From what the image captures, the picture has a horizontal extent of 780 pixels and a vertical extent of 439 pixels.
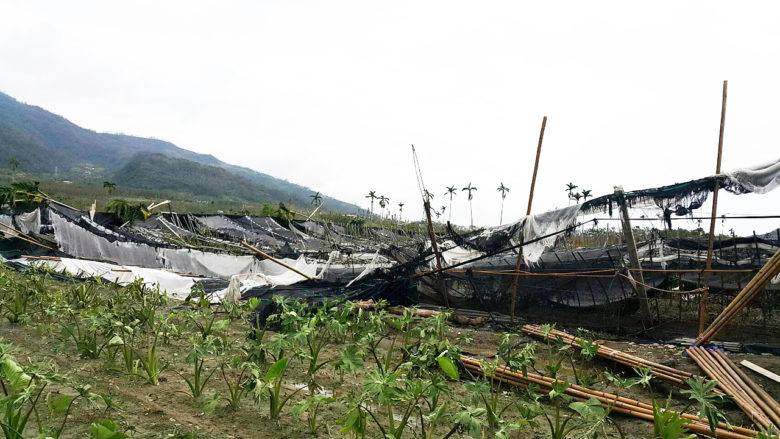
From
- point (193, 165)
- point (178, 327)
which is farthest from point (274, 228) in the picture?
point (193, 165)

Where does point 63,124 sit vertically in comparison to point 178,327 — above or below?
above

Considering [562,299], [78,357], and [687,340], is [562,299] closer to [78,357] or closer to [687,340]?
[687,340]

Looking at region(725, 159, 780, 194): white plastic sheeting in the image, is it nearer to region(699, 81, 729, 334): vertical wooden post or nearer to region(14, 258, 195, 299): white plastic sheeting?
region(699, 81, 729, 334): vertical wooden post

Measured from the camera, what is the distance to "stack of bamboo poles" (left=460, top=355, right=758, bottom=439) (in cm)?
295

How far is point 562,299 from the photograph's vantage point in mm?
7836

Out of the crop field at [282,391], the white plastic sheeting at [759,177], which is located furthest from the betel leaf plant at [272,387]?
the white plastic sheeting at [759,177]

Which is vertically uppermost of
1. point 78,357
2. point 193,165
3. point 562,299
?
point 193,165

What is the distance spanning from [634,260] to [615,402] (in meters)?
4.28

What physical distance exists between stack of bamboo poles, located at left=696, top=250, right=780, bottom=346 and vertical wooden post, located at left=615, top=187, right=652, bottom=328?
1.64 m

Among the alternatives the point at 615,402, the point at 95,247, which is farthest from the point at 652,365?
the point at 95,247

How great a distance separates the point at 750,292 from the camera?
469 centimetres

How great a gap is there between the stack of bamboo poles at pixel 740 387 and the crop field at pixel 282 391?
14cm

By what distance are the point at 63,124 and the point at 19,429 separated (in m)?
228

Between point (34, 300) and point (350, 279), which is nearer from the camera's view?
point (34, 300)
